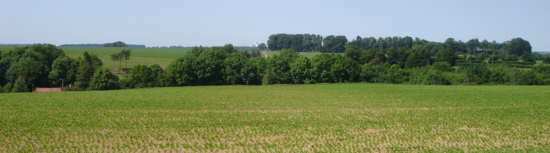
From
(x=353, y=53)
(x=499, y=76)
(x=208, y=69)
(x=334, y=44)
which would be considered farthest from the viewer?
(x=334, y=44)

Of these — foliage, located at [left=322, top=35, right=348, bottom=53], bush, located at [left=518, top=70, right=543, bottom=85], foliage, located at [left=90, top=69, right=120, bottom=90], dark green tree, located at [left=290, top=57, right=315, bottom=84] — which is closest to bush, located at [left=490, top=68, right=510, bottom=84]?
bush, located at [left=518, top=70, right=543, bottom=85]

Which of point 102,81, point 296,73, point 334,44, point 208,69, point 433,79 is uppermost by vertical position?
point 334,44

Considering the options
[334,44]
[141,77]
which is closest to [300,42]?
[334,44]

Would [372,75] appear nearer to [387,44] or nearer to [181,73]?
[181,73]

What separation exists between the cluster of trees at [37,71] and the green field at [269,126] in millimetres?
29298

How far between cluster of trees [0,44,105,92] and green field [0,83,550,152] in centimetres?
2930

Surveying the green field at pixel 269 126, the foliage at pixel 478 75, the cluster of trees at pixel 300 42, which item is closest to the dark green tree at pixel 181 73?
the green field at pixel 269 126

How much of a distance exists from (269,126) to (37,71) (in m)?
56.8

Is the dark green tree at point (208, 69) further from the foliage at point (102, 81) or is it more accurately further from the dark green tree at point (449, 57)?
the dark green tree at point (449, 57)

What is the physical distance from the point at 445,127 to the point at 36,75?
6545 cm

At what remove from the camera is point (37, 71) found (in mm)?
60062

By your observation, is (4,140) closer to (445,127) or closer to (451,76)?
(445,127)

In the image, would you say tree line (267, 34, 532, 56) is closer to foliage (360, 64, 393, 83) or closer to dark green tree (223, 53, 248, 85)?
foliage (360, 64, 393, 83)

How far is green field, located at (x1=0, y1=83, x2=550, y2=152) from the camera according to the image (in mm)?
17688
